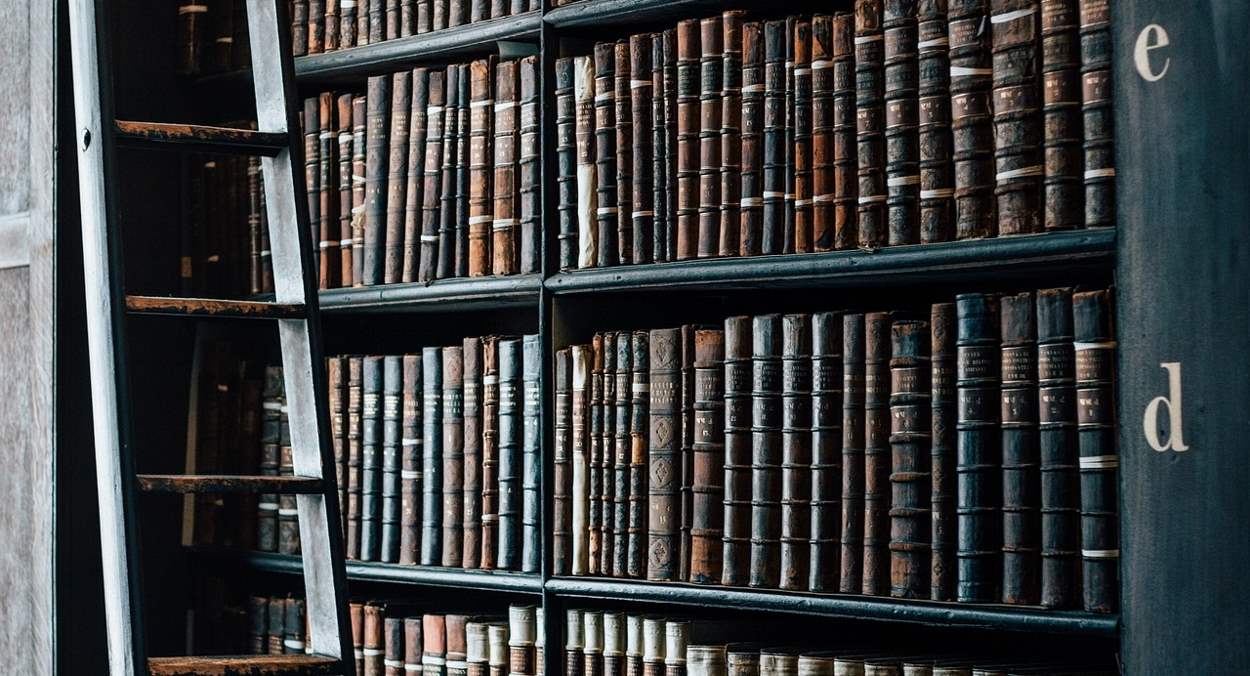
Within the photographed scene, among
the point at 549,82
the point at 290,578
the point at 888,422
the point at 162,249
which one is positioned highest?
the point at 549,82

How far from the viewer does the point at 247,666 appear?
192cm

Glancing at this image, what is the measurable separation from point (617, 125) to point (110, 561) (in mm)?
853

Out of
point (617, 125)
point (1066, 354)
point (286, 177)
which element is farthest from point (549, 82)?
point (1066, 354)

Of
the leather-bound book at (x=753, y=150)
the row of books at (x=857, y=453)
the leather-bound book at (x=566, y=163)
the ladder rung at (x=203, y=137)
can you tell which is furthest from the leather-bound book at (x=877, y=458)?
the ladder rung at (x=203, y=137)

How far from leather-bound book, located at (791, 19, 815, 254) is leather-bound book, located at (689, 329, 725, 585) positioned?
6.8 inches

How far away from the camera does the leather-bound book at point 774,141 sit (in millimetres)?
1949

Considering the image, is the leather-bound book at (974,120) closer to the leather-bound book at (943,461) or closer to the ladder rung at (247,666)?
the leather-bound book at (943,461)

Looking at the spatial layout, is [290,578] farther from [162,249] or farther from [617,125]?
[617,125]

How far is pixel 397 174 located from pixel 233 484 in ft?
2.00

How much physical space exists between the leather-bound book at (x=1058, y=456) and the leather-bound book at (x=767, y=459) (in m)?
0.35

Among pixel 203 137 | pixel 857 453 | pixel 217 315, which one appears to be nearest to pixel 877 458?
pixel 857 453

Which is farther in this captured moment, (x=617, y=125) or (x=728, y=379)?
(x=617, y=125)

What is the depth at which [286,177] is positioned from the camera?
2086 mm

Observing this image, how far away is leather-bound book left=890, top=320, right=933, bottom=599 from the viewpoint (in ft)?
5.90
